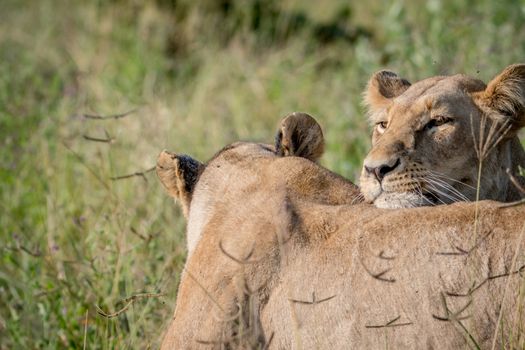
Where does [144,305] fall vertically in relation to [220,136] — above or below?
below

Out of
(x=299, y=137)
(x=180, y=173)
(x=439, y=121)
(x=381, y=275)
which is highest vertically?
(x=439, y=121)

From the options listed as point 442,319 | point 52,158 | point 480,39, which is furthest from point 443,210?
point 480,39

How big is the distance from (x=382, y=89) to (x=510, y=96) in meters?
0.88

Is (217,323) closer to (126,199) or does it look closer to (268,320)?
(268,320)

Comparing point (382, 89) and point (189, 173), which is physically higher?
point (382, 89)

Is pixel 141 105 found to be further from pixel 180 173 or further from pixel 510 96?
pixel 510 96

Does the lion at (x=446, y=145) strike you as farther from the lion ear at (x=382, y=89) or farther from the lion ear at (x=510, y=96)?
the lion ear at (x=382, y=89)

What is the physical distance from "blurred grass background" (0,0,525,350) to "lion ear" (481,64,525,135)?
5.98 ft

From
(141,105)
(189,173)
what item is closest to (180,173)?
(189,173)

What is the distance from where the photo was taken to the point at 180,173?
431 cm

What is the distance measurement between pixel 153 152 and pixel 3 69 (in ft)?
6.79

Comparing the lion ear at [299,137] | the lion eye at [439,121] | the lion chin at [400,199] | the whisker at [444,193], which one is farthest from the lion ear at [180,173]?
the lion eye at [439,121]

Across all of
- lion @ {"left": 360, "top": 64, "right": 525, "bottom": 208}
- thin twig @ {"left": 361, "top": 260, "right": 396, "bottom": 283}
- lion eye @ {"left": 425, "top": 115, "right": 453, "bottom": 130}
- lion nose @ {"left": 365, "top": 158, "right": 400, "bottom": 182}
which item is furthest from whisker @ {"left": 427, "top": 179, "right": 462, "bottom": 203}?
thin twig @ {"left": 361, "top": 260, "right": 396, "bottom": 283}

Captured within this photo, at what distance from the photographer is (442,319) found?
313cm
